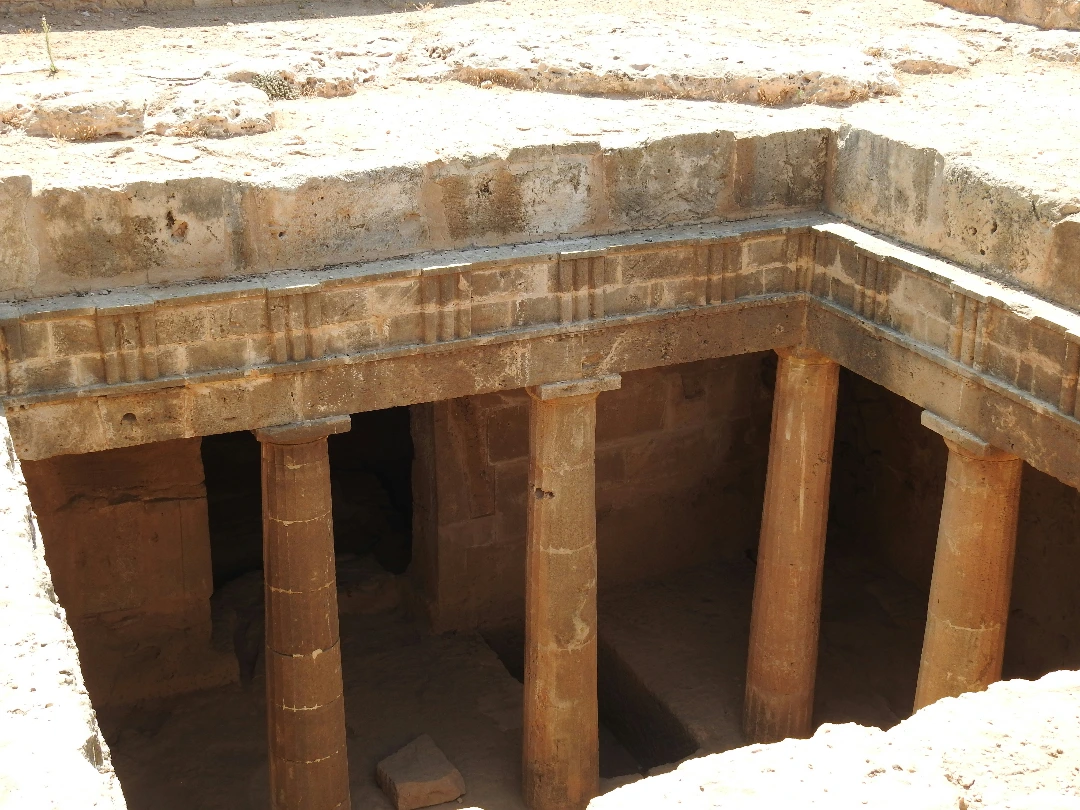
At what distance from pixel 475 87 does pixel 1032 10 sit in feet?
17.8

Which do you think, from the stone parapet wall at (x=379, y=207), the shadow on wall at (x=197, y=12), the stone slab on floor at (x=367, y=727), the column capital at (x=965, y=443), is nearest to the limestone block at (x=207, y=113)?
the stone parapet wall at (x=379, y=207)

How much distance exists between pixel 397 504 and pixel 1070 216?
27.5ft

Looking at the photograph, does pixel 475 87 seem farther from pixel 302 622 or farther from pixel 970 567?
pixel 970 567

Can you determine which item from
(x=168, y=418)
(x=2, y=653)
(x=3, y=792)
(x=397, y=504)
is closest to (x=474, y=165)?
(x=168, y=418)

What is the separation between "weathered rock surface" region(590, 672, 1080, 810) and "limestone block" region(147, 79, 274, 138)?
5.79 metres

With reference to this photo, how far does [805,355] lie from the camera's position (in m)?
9.67

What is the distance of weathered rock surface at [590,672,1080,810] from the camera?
4129 millimetres

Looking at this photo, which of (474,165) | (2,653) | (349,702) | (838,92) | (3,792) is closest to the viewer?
(3,792)

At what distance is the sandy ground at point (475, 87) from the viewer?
330 inches

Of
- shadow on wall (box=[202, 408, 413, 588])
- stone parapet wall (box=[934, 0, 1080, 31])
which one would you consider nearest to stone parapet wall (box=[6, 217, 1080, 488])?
stone parapet wall (box=[934, 0, 1080, 31])

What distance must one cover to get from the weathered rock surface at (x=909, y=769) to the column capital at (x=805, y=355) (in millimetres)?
5198

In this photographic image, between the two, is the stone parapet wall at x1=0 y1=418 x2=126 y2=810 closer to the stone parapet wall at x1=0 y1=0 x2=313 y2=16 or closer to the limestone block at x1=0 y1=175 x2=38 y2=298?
the limestone block at x1=0 y1=175 x2=38 y2=298

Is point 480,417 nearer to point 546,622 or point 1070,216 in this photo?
point 546,622

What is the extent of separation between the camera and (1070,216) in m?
7.61
